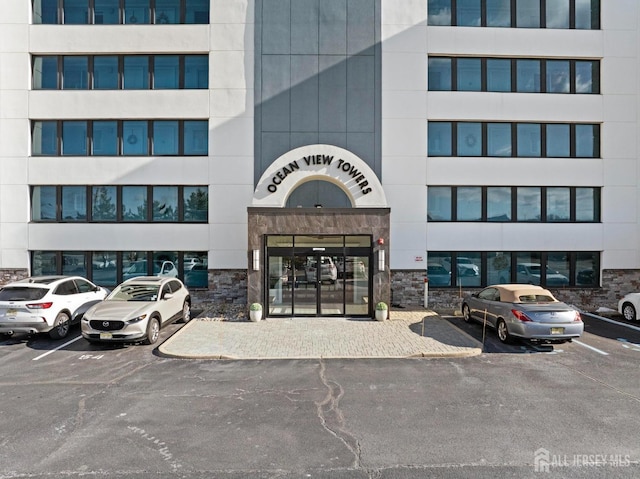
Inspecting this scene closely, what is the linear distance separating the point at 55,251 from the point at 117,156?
16.2ft

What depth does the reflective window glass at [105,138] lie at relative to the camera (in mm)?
16250

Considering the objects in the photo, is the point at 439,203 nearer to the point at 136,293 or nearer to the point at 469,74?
the point at 469,74

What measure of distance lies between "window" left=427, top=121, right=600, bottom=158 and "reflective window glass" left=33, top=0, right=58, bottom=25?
1702 centimetres

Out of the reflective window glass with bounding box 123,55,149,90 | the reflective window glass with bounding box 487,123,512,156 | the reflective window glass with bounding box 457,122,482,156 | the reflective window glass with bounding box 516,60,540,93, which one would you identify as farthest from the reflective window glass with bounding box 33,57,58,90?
the reflective window glass with bounding box 516,60,540,93

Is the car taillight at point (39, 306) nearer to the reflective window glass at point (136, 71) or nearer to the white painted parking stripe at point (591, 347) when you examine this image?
the reflective window glass at point (136, 71)

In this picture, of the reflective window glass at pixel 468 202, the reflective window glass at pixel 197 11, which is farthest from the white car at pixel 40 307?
the reflective window glass at pixel 468 202

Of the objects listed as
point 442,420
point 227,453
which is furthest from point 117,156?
point 442,420

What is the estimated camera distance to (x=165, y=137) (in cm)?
1631

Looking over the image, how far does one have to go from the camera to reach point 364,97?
1595cm

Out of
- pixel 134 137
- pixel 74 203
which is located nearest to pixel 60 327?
pixel 74 203

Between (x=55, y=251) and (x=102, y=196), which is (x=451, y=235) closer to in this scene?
(x=102, y=196)

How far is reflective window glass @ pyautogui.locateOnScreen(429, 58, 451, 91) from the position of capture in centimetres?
1634

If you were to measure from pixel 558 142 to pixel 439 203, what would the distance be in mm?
6004

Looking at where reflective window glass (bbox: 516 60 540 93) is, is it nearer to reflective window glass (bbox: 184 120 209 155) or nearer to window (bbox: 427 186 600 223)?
window (bbox: 427 186 600 223)
